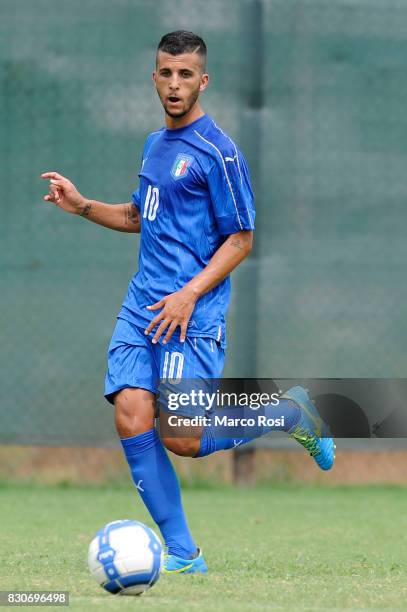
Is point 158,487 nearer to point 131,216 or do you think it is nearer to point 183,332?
point 183,332

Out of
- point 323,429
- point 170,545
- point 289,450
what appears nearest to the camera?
point 170,545

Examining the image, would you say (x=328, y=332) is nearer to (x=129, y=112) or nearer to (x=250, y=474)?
(x=250, y=474)

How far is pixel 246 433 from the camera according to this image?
5.66 m

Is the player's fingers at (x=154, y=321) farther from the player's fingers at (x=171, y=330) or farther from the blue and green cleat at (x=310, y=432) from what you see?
the blue and green cleat at (x=310, y=432)

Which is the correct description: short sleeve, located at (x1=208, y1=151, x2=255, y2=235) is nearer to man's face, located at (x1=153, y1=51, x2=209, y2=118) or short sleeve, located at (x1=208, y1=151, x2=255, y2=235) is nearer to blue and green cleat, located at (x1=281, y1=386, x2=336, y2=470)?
man's face, located at (x1=153, y1=51, x2=209, y2=118)

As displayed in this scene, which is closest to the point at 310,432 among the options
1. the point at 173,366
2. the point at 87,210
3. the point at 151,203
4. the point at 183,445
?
the point at 183,445

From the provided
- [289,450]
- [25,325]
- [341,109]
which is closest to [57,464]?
[25,325]

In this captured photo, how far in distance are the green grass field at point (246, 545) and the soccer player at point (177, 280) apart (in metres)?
0.46

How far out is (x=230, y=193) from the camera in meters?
5.45

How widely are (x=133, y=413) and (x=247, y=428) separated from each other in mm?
562

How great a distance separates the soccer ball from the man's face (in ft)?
6.18

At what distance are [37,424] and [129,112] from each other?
2.21 metres

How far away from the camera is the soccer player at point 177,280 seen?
5.39m

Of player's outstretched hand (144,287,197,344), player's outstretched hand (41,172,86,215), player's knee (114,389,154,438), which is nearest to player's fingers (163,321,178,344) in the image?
player's outstretched hand (144,287,197,344)
